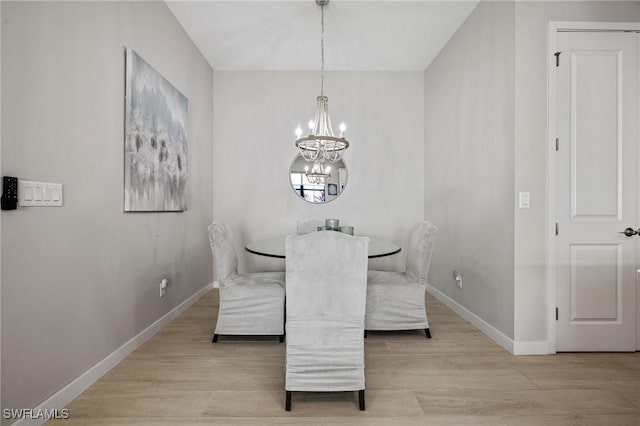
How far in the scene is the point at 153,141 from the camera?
2.62 metres

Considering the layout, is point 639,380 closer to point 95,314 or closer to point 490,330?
point 490,330

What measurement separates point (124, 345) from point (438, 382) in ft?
7.11

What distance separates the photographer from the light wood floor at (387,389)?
5.37 feet

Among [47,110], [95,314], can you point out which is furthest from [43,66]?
[95,314]

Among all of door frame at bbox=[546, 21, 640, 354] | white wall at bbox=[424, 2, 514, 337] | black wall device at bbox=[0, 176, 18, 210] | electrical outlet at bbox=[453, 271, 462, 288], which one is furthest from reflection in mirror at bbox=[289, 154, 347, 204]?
black wall device at bbox=[0, 176, 18, 210]

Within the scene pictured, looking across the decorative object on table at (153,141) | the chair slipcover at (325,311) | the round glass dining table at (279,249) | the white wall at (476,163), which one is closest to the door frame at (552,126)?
the white wall at (476,163)

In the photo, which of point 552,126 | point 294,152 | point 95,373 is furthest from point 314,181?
point 95,373

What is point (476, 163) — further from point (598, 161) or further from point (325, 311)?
point (325, 311)

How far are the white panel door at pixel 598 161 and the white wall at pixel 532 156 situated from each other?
12cm

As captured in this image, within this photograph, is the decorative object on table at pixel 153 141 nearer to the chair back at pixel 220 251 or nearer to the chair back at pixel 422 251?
the chair back at pixel 220 251

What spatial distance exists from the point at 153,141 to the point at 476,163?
287 cm

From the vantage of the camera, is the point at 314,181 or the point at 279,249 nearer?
the point at 279,249

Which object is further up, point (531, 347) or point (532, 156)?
point (532, 156)

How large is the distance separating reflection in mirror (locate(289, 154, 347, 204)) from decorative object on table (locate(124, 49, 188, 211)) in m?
1.42
